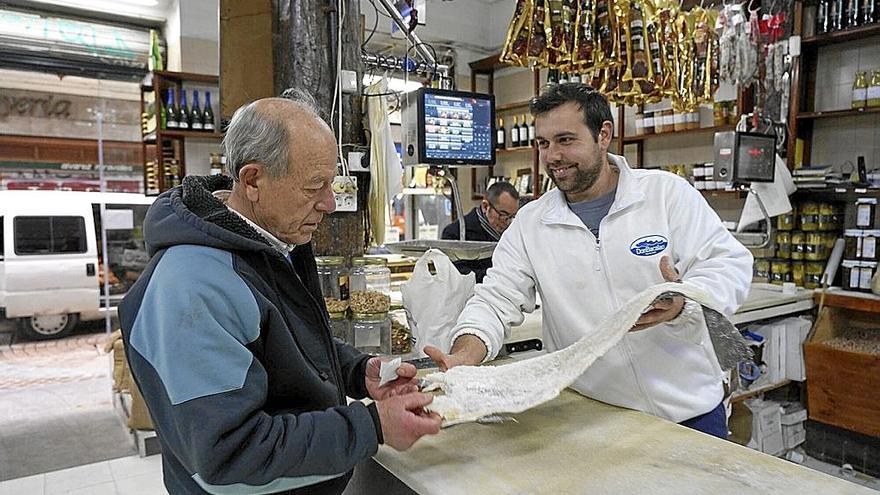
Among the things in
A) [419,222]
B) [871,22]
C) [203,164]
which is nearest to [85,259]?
[203,164]

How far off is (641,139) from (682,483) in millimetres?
4886

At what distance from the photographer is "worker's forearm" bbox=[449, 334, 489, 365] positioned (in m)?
1.61

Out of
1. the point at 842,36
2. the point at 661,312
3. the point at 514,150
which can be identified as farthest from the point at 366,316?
the point at 514,150

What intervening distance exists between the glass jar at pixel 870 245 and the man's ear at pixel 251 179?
404 cm

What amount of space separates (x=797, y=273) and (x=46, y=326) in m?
8.05

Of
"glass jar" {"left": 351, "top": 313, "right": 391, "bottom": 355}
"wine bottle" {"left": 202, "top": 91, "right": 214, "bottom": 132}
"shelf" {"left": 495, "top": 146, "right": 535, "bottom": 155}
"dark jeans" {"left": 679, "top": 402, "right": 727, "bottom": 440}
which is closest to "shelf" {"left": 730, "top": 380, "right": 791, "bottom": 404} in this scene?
"dark jeans" {"left": 679, "top": 402, "right": 727, "bottom": 440}

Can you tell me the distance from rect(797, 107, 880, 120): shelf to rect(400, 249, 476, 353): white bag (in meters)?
3.31

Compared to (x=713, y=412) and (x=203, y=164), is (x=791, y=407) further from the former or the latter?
(x=203, y=164)

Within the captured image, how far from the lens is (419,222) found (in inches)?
312

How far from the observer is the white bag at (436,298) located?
2.11 meters

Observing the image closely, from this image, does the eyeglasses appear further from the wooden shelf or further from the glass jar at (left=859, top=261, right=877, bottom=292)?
the glass jar at (left=859, top=261, right=877, bottom=292)

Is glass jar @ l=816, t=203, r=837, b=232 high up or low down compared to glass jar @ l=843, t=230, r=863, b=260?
up

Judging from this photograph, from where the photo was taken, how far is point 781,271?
4.12 metres

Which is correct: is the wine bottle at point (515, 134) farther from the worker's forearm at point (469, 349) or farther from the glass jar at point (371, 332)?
the worker's forearm at point (469, 349)
